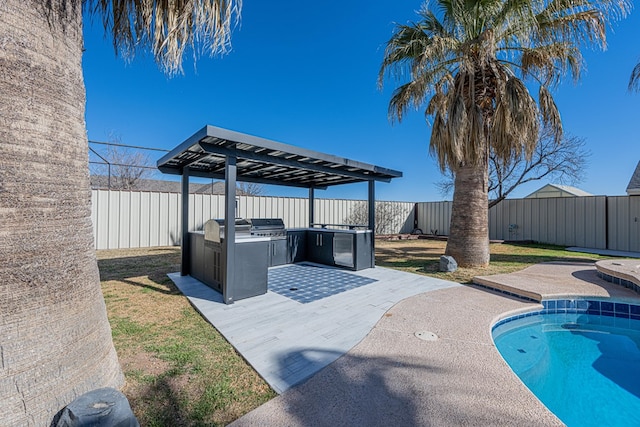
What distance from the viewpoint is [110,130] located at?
44.2 feet

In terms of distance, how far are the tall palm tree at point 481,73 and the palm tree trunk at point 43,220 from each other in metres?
6.80

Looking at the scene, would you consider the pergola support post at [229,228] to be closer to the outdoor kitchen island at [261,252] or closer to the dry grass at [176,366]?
the outdoor kitchen island at [261,252]

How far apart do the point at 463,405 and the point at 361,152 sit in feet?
49.9

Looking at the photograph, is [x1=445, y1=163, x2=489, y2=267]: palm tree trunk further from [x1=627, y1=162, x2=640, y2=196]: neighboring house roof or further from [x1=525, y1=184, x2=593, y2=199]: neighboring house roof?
[x1=525, y1=184, x2=593, y2=199]: neighboring house roof

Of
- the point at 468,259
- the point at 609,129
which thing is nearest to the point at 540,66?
the point at 468,259

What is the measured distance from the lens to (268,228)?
726cm

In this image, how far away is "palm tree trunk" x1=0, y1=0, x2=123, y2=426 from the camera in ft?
5.18

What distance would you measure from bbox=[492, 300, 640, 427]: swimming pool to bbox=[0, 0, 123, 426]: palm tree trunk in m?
3.98

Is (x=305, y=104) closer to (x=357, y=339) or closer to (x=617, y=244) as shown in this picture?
(x=357, y=339)

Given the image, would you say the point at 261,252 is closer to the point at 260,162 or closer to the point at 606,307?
the point at 260,162

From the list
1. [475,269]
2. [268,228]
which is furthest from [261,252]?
[475,269]

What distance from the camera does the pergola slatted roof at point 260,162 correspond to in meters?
4.27

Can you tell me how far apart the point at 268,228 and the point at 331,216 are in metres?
8.05

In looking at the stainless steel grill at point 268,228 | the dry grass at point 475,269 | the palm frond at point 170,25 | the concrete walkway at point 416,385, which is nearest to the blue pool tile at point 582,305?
the dry grass at point 475,269
